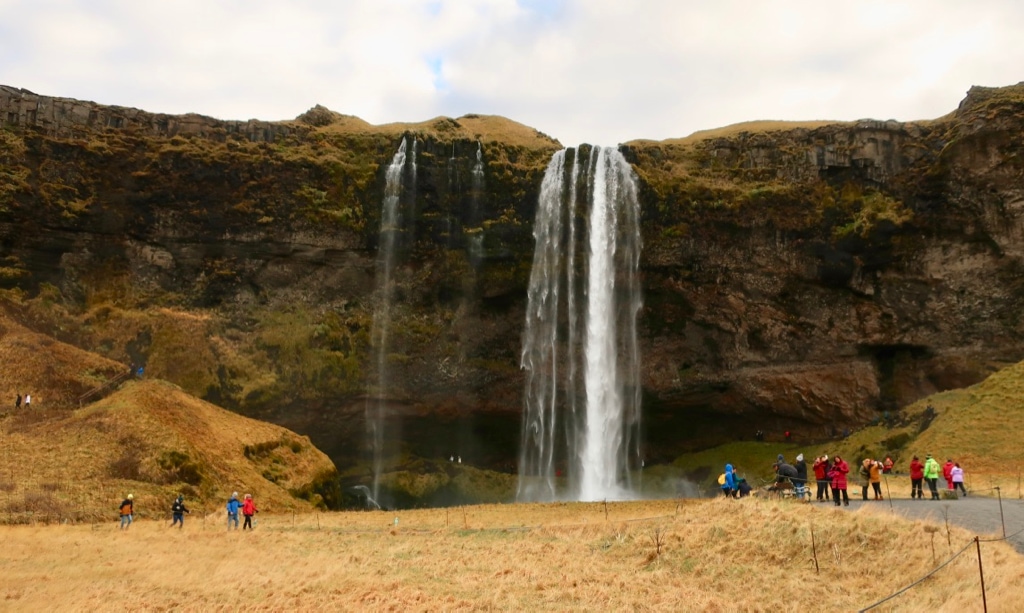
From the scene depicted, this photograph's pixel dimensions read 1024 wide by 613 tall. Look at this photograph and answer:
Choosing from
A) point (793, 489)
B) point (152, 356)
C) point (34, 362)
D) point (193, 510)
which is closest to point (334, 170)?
point (152, 356)

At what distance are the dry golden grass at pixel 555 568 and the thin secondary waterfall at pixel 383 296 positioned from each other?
27.0m

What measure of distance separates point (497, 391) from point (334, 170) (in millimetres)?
18533

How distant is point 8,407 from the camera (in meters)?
36.4

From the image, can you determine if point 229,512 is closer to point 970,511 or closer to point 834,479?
point 834,479

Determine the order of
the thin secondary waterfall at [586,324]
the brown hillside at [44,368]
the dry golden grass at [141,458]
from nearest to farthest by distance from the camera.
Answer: the dry golden grass at [141,458], the brown hillside at [44,368], the thin secondary waterfall at [586,324]

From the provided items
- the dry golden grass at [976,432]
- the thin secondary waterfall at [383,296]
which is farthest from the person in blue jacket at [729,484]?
the thin secondary waterfall at [383,296]

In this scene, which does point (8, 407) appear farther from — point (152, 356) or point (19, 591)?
point (19, 591)

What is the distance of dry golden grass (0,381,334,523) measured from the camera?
2805 cm

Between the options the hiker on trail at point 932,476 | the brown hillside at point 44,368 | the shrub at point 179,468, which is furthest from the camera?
the brown hillside at point 44,368

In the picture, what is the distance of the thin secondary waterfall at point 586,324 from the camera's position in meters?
48.7

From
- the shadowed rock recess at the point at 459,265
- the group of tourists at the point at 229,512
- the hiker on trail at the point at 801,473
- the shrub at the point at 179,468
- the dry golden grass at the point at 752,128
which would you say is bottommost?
the group of tourists at the point at 229,512

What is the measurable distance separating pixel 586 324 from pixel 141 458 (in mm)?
27638

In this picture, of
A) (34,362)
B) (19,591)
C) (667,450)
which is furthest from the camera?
(667,450)

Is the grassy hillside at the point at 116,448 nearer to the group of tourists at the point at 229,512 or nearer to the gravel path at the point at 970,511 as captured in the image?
the group of tourists at the point at 229,512
